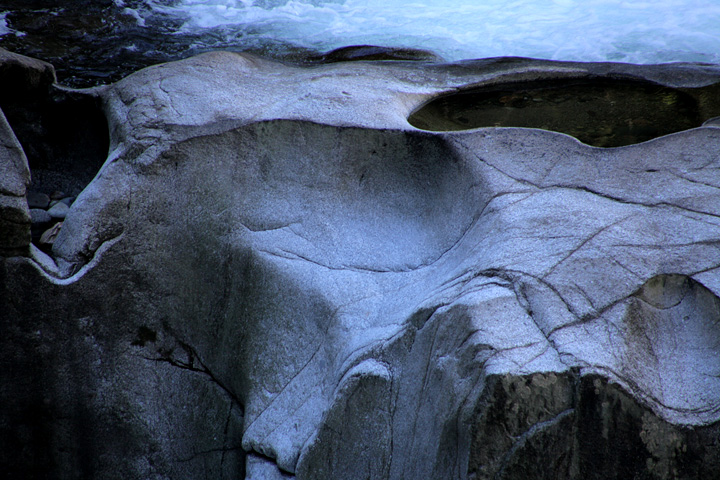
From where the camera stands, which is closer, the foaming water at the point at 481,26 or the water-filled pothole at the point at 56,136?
the water-filled pothole at the point at 56,136

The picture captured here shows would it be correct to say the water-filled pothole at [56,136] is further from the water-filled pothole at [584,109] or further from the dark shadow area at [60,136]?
the water-filled pothole at [584,109]

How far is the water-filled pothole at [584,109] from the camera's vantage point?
3.59m

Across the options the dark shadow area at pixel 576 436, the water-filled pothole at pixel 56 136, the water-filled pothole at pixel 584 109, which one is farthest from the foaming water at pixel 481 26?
the dark shadow area at pixel 576 436

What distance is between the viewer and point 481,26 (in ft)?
21.8

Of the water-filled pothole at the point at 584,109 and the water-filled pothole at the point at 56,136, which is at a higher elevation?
the water-filled pothole at the point at 584,109

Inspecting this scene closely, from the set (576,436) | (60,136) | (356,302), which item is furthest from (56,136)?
(576,436)

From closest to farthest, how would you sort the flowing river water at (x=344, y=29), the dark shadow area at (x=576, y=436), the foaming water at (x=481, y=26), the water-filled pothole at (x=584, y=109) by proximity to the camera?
the dark shadow area at (x=576, y=436) → the water-filled pothole at (x=584, y=109) → the flowing river water at (x=344, y=29) → the foaming water at (x=481, y=26)

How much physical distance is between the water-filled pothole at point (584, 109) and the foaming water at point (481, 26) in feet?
5.68

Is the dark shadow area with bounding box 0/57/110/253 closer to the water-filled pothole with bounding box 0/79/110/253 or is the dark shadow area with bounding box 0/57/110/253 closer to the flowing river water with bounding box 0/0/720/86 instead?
the water-filled pothole with bounding box 0/79/110/253

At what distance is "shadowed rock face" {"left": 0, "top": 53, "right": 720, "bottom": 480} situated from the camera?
163 centimetres

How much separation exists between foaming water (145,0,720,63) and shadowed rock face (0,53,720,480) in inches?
110

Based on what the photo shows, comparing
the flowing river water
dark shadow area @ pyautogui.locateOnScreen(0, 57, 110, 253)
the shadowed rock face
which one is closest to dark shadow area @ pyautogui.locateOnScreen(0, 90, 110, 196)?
dark shadow area @ pyautogui.locateOnScreen(0, 57, 110, 253)

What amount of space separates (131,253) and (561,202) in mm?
1765

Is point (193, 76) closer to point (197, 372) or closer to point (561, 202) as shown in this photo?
point (197, 372)
